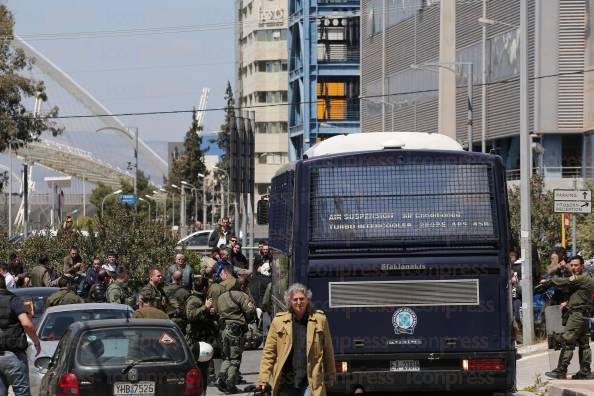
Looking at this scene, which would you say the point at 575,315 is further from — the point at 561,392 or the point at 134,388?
the point at 134,388

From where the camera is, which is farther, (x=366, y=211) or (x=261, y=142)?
(x=261, y=142)

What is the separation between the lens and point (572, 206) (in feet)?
84.3

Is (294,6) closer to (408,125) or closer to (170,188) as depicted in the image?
(408,125)

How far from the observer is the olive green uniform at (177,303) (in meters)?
19.8

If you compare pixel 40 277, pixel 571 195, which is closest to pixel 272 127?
pixel 40 277

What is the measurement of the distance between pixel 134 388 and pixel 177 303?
6525 millimetres

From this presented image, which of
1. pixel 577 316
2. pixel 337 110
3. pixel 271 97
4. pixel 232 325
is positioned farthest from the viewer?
pixel 271 97

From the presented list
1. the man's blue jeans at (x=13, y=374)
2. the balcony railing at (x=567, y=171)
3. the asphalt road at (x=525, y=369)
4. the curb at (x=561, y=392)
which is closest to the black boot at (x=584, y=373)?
the asphalt road at (x=525, y=369)

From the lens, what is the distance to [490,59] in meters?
64.6

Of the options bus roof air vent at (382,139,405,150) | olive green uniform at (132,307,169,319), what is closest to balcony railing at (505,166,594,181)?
bus roof air vent at (382,139,405,150)

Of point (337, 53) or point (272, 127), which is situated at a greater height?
point (337, 53)

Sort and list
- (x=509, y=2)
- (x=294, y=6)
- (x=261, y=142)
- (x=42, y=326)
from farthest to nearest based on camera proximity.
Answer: (x=261, y=142)
(x=294, y=6)
(x=509, y=2)
(x=42, y=326)

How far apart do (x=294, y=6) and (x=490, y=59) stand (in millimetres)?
43956

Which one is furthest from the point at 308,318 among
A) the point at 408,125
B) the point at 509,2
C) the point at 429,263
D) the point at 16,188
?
the point at 16,188
